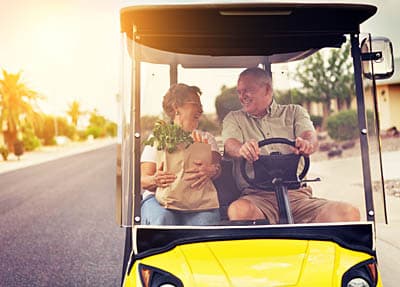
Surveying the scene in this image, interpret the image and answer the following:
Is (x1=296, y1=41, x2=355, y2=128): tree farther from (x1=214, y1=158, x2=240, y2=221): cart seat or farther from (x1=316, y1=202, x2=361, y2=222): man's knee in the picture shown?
(x1=214, y1=158, x2=240, y2=221): cart seat

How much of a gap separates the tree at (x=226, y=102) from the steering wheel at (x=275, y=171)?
0.26 metres

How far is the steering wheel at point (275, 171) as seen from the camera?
1995mm

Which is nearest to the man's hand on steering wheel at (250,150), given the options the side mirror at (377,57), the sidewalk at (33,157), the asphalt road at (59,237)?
the side mirror at (377,57)

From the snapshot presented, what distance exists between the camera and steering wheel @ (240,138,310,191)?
200cm

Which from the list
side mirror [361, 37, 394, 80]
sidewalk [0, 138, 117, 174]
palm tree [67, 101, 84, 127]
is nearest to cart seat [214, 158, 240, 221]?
side mirror [361, 37, 394, 80]

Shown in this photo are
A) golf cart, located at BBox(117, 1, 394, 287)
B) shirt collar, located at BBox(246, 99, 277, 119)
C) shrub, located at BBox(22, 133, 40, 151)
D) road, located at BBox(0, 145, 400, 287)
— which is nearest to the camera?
golf cart, located at BBox(117, 1, 394, 287)

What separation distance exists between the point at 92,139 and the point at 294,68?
144 ft

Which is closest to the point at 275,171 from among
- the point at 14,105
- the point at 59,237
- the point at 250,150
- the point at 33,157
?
the point at 250,150

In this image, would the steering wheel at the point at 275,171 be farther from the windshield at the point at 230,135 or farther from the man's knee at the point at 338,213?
the man's knee at the point at 338,213

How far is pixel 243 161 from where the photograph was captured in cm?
203

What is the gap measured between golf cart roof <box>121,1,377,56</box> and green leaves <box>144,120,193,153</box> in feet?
1.20

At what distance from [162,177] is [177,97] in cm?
39

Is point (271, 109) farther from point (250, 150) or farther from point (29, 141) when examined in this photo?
point (29, 141)

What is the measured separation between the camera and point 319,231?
180cm
